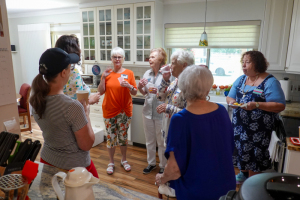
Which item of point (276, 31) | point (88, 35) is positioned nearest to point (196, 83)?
point (276, 31)

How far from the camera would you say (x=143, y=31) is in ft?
11.6

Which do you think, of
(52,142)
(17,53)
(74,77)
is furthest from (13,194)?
(17,53)

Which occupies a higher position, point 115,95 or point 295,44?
point 295,44

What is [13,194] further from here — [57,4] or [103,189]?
[57,4]

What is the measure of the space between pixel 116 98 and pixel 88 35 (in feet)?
6.54

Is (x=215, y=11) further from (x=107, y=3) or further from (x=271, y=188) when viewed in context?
(x=271, y=188)

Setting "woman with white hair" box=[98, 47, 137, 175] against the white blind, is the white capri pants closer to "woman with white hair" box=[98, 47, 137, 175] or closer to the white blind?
"woman with white hair" box=[98, 47, 137, 175]

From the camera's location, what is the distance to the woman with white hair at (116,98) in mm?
2623

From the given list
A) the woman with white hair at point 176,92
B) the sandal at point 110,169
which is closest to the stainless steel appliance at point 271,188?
the woman with white hair at point 176,92

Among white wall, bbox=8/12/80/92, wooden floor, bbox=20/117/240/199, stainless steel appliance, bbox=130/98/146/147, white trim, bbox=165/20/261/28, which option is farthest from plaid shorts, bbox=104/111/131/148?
white wall, bbox=8/12/80/92

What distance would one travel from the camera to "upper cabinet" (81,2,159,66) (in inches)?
138

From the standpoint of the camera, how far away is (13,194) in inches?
26.9

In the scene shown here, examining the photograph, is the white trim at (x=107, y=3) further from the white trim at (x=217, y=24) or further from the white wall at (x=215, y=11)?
the white trim at (x=217, y=24)

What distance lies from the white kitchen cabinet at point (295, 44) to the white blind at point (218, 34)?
550mm
